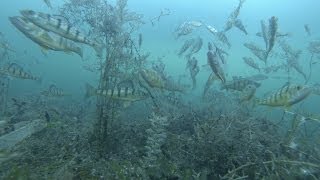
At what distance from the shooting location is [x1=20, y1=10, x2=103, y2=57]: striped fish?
5.18m

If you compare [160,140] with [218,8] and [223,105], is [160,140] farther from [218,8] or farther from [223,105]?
[218,8]

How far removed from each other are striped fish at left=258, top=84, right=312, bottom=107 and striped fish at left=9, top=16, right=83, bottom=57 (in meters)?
2.97

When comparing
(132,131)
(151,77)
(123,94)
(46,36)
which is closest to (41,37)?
(46,36)

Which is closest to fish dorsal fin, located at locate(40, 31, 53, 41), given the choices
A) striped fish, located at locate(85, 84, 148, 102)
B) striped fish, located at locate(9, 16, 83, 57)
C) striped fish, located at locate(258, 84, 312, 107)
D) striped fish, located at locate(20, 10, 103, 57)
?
striped fish, located at locate(9, 16, 83, 57)

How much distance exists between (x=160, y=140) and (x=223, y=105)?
7.50 metres

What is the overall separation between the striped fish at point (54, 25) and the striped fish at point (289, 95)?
285 cm

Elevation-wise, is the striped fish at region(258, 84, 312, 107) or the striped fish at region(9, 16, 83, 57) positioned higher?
the striped fish at region(9, 16, 83, 57)

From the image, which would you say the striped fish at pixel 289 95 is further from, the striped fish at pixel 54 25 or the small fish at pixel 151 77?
the striped fish at pixel 54 25

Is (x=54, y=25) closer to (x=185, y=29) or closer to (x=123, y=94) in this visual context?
(x=123, y=94)

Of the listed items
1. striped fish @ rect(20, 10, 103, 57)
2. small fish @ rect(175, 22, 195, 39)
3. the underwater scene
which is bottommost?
the underwater scene

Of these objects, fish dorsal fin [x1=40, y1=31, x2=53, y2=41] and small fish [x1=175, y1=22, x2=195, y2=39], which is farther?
small fish [x1=175, y1=22, x2=195, y2=39]

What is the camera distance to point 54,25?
536 cm

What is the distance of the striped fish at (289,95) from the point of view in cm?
564

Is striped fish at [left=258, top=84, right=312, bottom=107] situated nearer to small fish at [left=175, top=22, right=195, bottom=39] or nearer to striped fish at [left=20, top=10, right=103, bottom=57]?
striped fish at [left=20, top=10, right=103, bottom=57]
